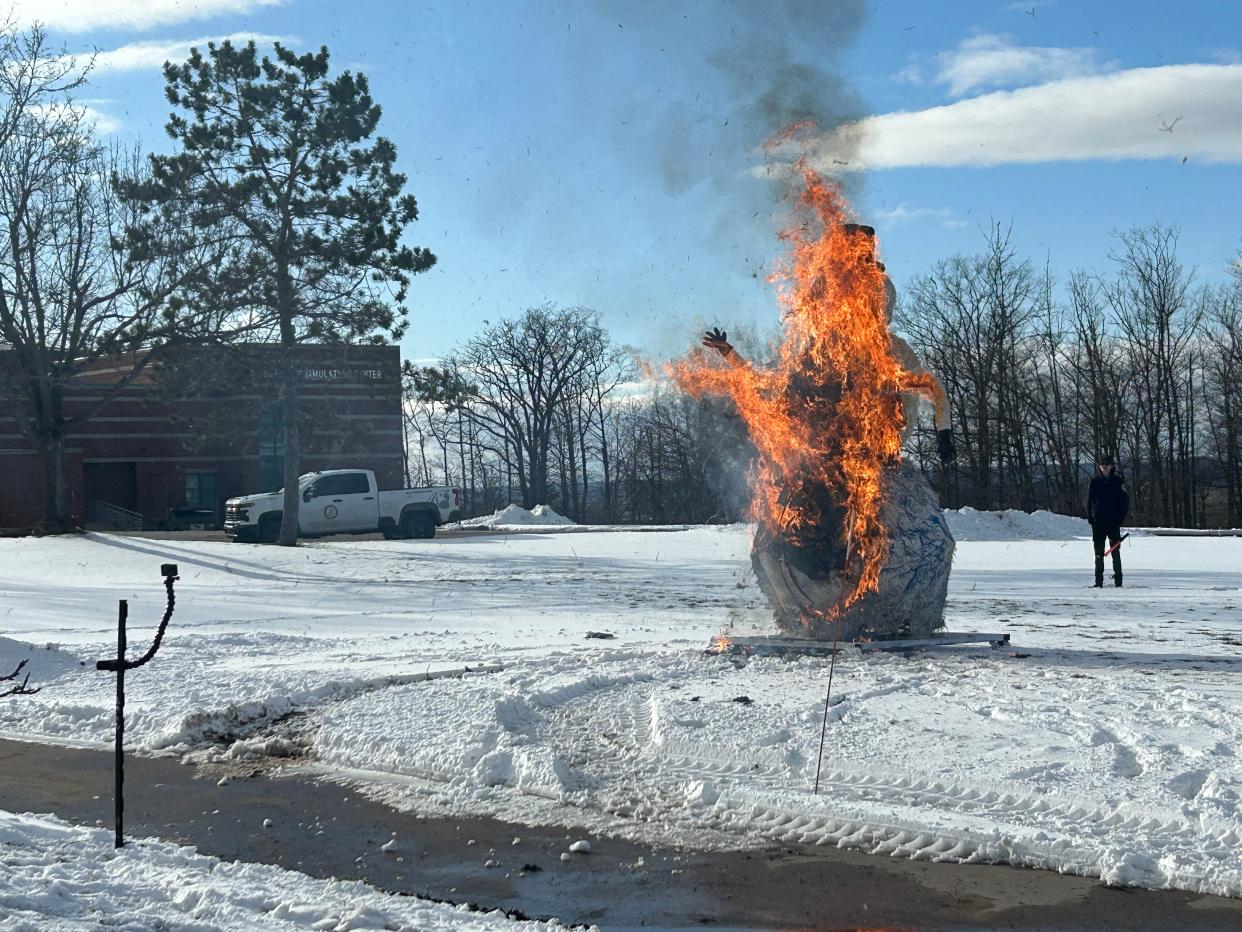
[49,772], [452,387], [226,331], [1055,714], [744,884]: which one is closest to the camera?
[744,884]

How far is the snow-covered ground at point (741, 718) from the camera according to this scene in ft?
19.9

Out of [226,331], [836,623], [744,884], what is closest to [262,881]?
[744,884]

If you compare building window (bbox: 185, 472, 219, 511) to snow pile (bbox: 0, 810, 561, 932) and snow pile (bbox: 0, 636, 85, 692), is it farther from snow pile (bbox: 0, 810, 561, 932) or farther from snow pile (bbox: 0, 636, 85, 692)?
snow pile (bbox: 0, 810, 561, 932)

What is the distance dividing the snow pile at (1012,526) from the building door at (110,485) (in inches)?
1403

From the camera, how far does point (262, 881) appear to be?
5477mm

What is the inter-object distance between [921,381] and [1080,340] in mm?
43968

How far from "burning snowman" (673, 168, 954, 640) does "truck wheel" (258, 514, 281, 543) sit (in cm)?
2539

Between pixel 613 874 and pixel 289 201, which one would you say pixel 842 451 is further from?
pixel 289 201

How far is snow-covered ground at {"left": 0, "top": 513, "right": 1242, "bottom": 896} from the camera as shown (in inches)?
238

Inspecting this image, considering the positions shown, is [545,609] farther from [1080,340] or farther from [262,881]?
[1080,340]

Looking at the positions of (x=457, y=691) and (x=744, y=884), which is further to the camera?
(x=457, y=691)

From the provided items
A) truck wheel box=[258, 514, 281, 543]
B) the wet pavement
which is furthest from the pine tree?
the wet pavement

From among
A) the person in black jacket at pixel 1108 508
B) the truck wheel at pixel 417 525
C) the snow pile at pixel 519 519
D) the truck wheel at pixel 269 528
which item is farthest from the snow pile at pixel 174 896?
the snow pile at pixel 519 519

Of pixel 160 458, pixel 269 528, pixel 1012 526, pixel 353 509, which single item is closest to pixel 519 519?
pixel 353 509
